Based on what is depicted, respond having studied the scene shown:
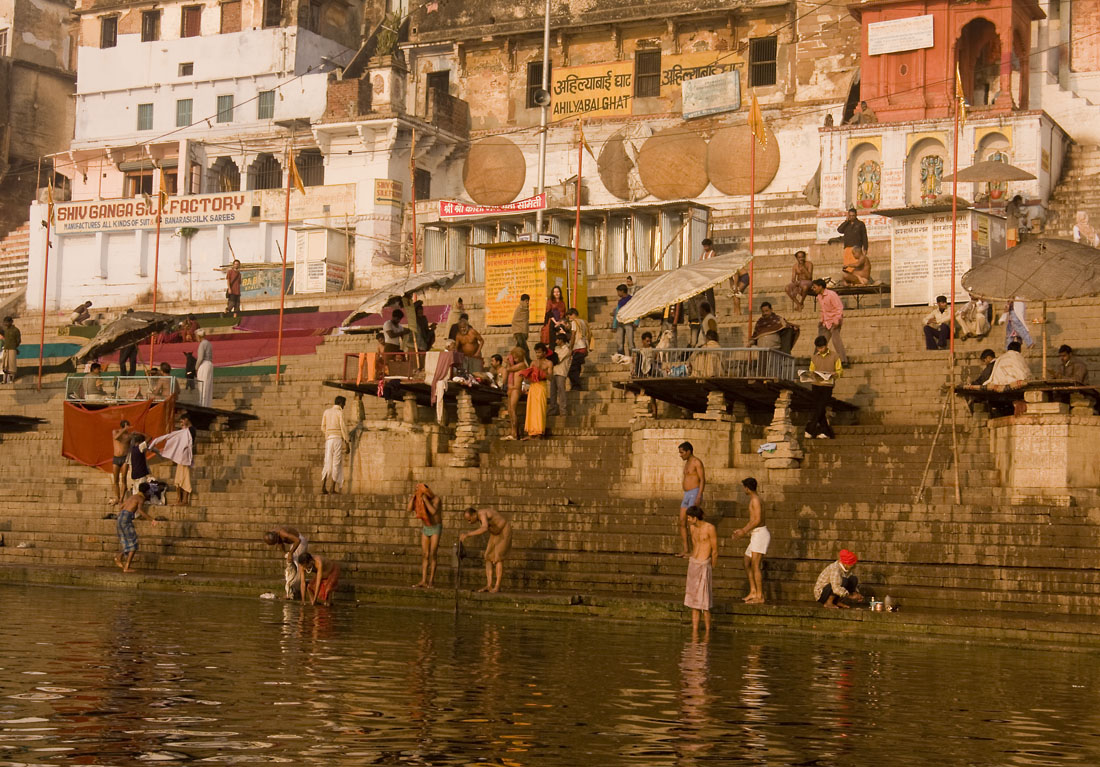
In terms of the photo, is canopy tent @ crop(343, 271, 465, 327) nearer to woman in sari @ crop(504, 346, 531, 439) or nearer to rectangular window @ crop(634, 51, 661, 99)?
woman in sari @ crop(504, 346, 531, 439)

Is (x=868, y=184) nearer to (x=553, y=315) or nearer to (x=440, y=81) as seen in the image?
(x=553, y=315)

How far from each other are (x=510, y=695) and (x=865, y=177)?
2187 cm

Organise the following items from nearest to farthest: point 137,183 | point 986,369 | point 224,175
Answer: point 986,369, point 224,175, point 137,183

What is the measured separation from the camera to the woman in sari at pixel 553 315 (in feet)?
74.4

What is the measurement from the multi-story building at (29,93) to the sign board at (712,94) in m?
19.0

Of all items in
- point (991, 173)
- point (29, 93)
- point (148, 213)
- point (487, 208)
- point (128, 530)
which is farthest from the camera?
point (29, 93)

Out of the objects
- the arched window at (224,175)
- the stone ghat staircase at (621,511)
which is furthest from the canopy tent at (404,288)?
the arched window at (224,175)

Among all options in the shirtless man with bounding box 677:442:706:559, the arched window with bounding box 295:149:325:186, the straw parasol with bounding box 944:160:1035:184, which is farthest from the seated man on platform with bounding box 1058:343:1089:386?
the arched window with bounding box 295:149:325:186

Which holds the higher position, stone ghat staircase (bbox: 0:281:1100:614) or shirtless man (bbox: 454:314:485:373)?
shirtless man (bbox: 454:314:485:373)

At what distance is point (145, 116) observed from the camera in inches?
1719

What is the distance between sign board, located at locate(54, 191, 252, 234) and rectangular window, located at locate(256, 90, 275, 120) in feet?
11.5

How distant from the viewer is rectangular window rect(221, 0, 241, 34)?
4288cm

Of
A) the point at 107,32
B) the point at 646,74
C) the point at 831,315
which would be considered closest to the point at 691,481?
the point at 831,315

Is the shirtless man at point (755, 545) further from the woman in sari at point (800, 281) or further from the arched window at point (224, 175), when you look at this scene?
the arched window at point (224, 175)
